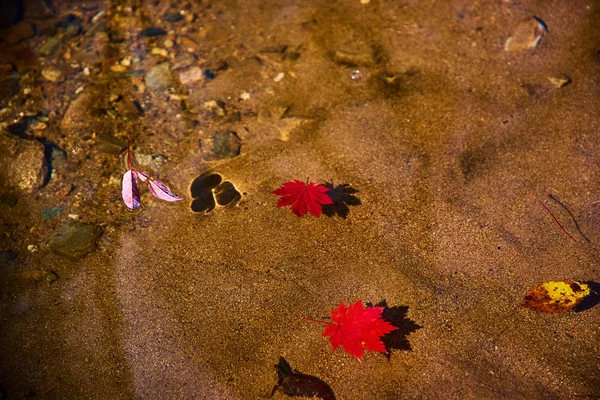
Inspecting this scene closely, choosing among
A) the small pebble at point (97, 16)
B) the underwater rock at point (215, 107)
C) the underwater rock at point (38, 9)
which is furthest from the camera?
the underwater rock at point (38, 9)

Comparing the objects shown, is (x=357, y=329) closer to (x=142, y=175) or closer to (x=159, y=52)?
(x=142, y=175)

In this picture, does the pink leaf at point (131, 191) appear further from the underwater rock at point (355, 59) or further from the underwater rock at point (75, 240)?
the underwater rock at point (355, 59)

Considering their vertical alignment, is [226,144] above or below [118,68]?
below

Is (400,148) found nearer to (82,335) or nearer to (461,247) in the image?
(461,247)

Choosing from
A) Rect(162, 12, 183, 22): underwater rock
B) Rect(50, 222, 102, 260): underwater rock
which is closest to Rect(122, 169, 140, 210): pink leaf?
Rect(50, 222, 102, 260): underwater rock

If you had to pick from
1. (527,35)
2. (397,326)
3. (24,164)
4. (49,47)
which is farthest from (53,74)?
(527,35)

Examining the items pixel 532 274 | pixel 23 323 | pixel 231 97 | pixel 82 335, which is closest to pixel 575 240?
pixel 532 274

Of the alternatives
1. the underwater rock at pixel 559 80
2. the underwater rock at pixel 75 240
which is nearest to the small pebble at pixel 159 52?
the underwater rock at pixel 75 240
